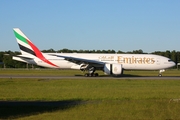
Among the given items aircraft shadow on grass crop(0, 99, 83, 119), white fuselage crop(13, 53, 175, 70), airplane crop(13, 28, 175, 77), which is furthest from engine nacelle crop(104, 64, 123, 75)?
aircraft shadow on grass crop(0, 99, 83, 119)

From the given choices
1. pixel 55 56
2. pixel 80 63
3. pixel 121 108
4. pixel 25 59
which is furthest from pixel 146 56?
pixel 121 108

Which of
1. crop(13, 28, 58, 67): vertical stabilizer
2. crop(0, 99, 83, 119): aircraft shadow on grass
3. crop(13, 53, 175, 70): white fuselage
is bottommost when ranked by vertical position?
crop(0, 99, 83, 119): aircraft shadow on grass

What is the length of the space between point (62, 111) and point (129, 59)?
31.1 metres

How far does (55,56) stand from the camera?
43.7m

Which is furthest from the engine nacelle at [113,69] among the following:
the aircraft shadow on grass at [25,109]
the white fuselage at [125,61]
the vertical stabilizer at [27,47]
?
the aircraft shadow on grass at [25,109]

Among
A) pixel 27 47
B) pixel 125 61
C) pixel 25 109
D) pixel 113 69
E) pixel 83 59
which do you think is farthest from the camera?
pixel 27 47

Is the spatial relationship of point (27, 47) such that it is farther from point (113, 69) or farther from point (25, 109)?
point (25, 109)

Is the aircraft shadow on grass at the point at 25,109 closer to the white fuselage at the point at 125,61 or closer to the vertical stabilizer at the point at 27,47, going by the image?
the white fuselage at the point at 125,61

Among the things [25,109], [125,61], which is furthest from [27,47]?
[25,109]

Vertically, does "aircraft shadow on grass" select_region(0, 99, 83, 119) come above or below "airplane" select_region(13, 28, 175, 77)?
below

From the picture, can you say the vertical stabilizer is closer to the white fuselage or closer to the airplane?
the airplane

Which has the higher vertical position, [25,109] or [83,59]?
[83,59]

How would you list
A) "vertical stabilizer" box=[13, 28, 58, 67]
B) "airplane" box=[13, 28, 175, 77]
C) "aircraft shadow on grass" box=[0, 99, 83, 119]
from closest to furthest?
"aircraft shadow on grass" box=[0, 99, 83, 119]
"airplane" box=[13, 28, 175, 77]
"vertical stabilizer" box=[13, 28, 58, 67]

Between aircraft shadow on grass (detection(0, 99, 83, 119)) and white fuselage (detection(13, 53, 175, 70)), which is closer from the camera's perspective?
aircraft shadow on grass (detection(0, 99, 83, 119))
